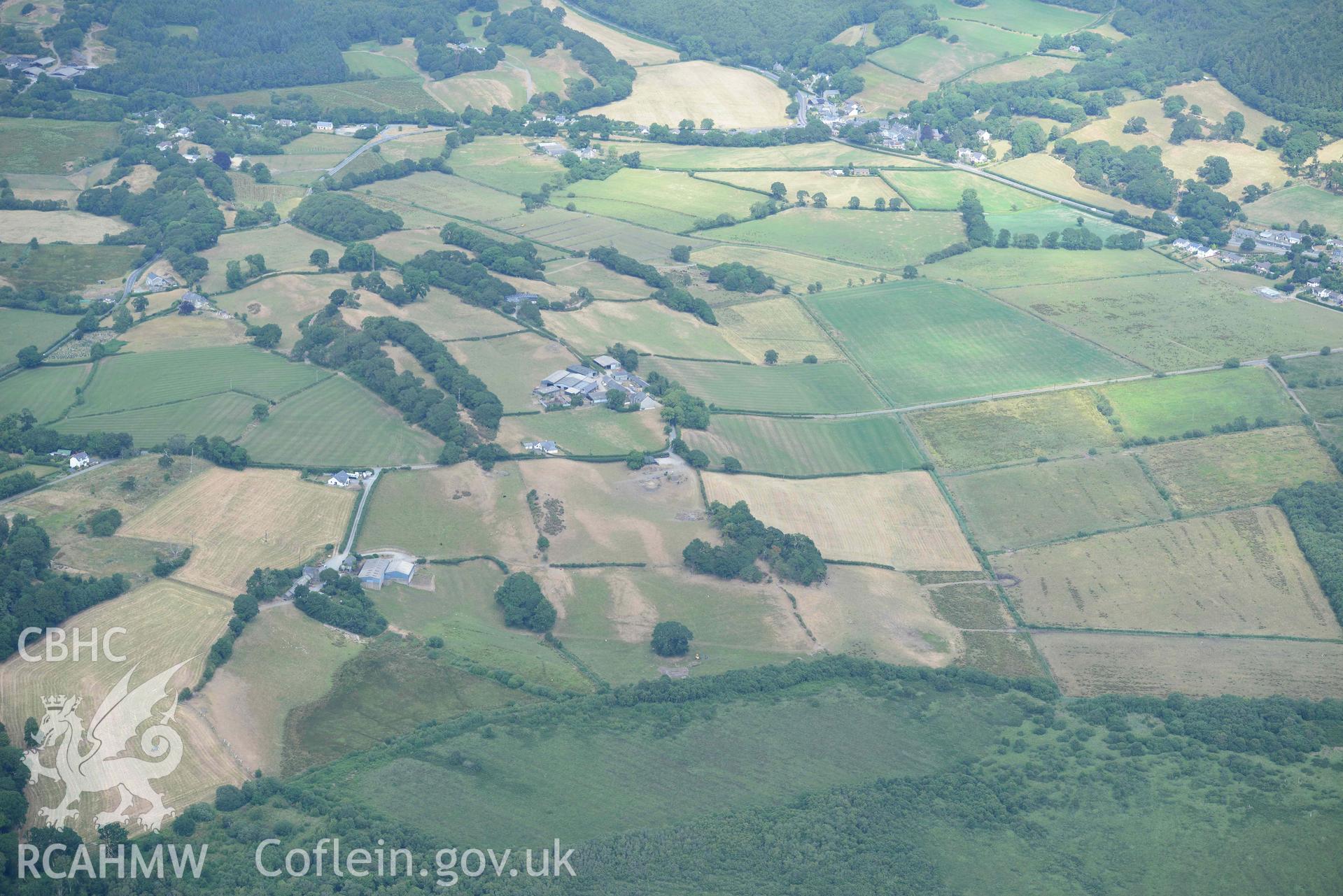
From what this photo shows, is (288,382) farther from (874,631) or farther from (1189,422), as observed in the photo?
(1189,422)

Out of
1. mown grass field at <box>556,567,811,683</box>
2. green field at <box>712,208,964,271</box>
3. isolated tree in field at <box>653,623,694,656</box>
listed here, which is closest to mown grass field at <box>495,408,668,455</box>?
mown grass field at <box>556,567,811,683</box>

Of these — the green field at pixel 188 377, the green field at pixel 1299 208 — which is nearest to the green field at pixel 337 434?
the green field at pixel 188 377

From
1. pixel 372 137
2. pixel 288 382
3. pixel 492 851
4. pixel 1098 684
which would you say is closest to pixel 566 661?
pixel 492 851

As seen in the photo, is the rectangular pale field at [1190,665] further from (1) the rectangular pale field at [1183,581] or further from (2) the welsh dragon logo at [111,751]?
(2) the welsh dragon logo at [111,751]

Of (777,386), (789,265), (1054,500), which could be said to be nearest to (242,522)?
(777,386)

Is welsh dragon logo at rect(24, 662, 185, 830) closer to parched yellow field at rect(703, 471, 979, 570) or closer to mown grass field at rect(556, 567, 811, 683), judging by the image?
mown grass field at rect(556, 567, 811, 683)

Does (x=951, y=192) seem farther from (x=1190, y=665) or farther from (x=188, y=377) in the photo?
(x=188, y=377)

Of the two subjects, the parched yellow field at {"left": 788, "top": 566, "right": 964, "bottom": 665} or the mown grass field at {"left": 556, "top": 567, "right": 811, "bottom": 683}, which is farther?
the parched yellow field at {"left": 788, "top": 566, "right": 964, "bottom": 665}

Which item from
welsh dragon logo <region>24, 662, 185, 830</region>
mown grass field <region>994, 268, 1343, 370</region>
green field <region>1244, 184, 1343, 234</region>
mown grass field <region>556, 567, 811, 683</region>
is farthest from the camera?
green field <region>1244, 184, 1343, 234</region>
